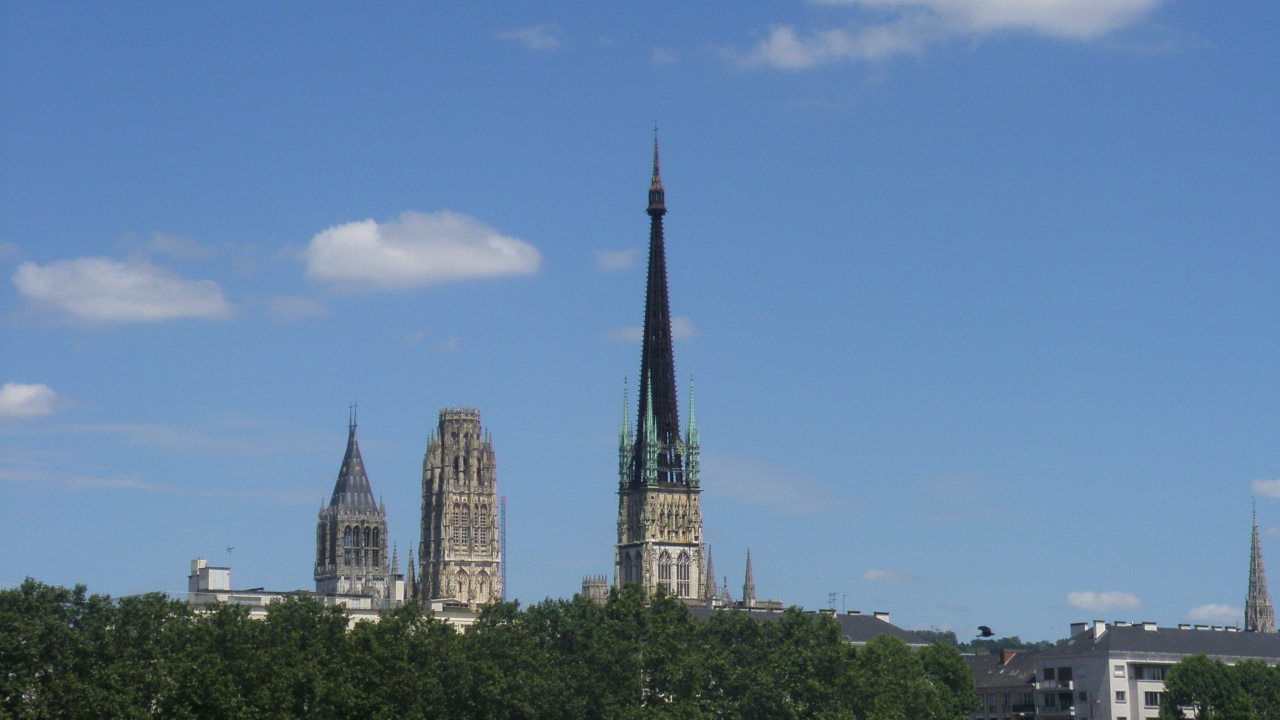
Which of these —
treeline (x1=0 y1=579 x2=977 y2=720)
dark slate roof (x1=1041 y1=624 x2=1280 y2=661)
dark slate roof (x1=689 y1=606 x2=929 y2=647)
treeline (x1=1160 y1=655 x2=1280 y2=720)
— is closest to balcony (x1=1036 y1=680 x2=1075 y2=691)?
dark slate roof (x1=1041 y1=624 x2=1280 y2=661)

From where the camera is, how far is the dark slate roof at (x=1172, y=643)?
16800 centimetres

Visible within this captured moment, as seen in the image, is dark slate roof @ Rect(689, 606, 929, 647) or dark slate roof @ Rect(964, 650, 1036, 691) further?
dark slate roof @ Rect(689, 606, 929, 647)

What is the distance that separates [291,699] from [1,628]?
14449 mm

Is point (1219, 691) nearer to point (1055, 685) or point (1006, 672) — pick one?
point (1055, 685)

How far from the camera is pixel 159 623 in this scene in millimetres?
104812

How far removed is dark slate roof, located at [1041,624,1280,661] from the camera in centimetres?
16800

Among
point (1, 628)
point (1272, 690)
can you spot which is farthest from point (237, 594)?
point (1272, 690)

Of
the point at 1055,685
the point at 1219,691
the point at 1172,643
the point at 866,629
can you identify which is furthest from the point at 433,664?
the point at 1172,643

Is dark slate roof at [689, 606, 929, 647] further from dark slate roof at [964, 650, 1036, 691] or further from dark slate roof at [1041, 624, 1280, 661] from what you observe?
dark slate roof at [1041, 624, 1280, 661]

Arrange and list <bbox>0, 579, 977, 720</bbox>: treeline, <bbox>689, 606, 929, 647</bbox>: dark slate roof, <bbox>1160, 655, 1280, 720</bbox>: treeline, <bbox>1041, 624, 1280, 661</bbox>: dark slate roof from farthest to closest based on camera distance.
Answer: <bbox>689, 606, 929, 647</bbox>: dark slate roof
<bbox>1041, 624, 1280, 661</bbox>: dark slate roof
<bbox>1160, 655, 1280, 720</bbox>: treeline
<bbox>0, 579, 977, 720</bbox>: treeline

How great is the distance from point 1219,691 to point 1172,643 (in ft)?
73.4

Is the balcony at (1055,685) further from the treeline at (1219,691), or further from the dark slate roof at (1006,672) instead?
the treeline at (1219,691)

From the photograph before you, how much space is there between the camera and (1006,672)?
7042 inches

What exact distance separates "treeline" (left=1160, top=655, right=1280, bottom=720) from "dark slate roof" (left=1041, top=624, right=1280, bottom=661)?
13.8m
